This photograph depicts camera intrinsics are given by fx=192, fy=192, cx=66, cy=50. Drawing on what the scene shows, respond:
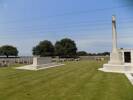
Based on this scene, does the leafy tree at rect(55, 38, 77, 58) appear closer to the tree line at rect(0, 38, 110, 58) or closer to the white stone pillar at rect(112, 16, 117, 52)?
the tree line at rect(0, 38, 110, 58)

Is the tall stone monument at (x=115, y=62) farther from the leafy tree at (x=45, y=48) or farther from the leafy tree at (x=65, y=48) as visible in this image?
the leafy tree at (x=45, y=48)

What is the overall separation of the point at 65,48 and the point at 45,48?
731cm

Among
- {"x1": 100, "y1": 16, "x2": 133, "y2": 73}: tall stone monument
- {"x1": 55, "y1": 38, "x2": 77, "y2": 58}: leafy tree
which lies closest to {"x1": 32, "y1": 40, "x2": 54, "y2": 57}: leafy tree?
{"x1": 55, "y1": 38, "x2": 77, "y2": 58}: leafy tree

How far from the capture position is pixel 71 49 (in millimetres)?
66000

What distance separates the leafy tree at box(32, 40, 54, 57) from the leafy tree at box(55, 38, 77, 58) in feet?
7.53

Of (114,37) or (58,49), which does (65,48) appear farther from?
(114,37)

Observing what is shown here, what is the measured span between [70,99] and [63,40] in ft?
201

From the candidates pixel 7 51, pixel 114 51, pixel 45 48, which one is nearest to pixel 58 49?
pixel 45 48

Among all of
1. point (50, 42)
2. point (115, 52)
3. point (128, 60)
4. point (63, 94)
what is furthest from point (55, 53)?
point (63, 94)

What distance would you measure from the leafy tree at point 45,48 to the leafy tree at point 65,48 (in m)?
2.30

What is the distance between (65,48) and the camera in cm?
6475

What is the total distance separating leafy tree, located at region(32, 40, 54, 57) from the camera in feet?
220

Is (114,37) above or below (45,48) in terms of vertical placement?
below

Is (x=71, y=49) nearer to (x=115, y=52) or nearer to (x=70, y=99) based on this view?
(x=115, y=52)
